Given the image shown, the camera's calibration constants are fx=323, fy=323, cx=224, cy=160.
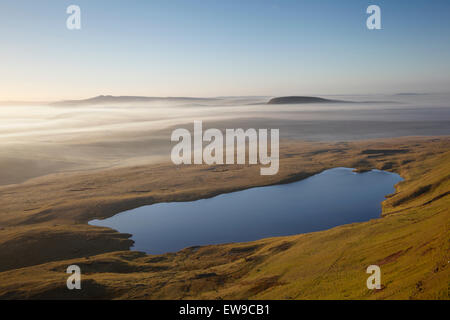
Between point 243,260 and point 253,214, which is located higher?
point 243,260

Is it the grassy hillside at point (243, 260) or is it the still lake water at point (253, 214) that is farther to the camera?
the still lake water at point (253, 214)

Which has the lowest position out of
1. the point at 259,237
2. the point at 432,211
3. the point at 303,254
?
the point at 259,237

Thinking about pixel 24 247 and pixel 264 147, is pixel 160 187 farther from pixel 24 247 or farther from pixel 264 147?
pixel 264 147

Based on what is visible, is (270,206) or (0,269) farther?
(270,206)

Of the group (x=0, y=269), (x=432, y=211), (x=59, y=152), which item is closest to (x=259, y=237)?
(x=432, y=211)

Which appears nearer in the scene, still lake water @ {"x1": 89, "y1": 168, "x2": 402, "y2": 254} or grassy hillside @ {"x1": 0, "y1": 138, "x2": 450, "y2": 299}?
grassy hillside @ {"x1": 0, "y1": 138, "x2": 450, "y2": 299}

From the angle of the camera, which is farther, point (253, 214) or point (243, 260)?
point (253, 214)
